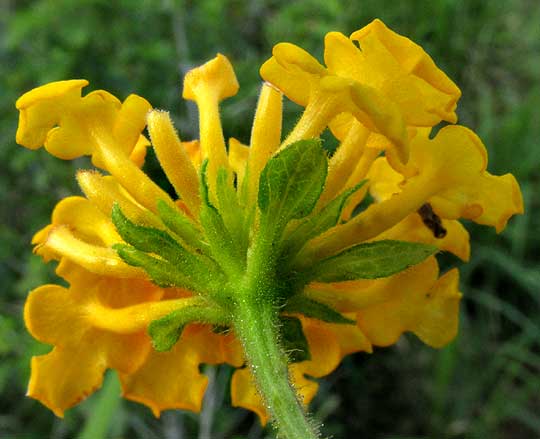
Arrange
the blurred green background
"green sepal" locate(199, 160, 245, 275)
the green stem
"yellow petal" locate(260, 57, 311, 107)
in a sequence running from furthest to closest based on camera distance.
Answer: the blurred green background → "yellow petal" locate(260, 57, 311, 107) → "green sepal" locate(199, 160, 245, 275) → the green stem

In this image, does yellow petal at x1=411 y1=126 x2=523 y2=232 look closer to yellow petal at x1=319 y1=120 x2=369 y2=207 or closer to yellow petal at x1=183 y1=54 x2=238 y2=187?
yellow petal at x1=319 y1=120 x2=369 y2=207

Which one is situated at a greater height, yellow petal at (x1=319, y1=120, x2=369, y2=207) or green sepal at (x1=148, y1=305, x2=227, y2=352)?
yellow petal at (x1=319, y1=120, x2=369, y2=207)

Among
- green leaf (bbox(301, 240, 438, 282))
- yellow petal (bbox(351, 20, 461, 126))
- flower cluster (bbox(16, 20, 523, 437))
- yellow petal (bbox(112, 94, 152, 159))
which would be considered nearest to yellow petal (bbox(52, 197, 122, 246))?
flower cluster (bbox(16, 20, 523, 437))

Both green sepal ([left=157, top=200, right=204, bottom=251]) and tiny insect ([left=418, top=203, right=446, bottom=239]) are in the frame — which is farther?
tiny insect ([left=418, top=203, right=446, bottom=239])

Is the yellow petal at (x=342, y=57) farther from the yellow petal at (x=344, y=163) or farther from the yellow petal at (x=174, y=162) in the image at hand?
the yellow petal at (x=174, y=162)

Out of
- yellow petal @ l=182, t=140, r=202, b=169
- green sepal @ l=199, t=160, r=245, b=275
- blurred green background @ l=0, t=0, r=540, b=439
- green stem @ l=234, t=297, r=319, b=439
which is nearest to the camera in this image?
green stem @ l=234, t=297, r=319, b=439

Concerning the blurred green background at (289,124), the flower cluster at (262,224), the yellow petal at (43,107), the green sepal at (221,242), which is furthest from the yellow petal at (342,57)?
the blurred green background at (289,124)

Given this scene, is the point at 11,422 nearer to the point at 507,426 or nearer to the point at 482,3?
the point at 507,426
